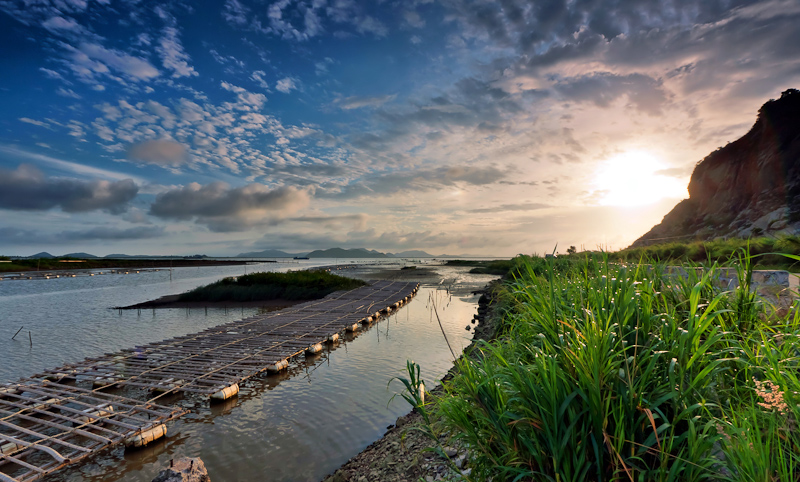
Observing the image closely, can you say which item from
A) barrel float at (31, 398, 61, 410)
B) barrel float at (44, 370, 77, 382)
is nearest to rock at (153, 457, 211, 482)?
barrel float at (31, 398, 61, 410)

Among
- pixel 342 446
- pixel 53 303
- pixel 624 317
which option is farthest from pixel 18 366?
pixel 53 303

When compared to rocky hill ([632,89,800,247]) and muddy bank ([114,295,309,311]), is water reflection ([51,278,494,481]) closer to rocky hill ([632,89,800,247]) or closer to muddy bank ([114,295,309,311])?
muddy bank ([114,295,309,311])

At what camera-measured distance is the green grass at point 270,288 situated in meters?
A: 33.6

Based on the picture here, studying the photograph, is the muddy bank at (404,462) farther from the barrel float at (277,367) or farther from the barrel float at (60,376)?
the barrel float at (60,376)

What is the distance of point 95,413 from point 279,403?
13.5 ft

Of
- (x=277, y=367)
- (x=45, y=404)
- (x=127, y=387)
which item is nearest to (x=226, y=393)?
(x=277, y=367)

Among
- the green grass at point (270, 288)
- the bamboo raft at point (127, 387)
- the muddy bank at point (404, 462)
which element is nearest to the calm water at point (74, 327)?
the bamboo raft at point (127, 387)

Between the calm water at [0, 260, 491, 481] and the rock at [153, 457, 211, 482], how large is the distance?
1.30 meters

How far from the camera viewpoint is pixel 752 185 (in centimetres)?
3491

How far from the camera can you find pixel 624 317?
3.21m

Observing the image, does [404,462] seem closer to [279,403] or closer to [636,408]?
[636,408]

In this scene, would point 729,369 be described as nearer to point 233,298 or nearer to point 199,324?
point 199,324

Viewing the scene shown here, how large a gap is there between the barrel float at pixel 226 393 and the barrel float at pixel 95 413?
2238 millimetres

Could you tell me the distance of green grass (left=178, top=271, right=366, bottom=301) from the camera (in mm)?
33594
